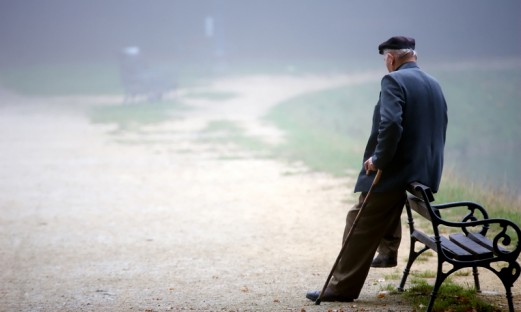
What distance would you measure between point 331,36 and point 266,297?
94.6 ft

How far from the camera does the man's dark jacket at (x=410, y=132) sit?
Answer: 373cm

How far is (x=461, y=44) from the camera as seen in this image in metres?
32.3

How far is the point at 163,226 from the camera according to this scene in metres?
7.41

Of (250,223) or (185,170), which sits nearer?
(250,223)

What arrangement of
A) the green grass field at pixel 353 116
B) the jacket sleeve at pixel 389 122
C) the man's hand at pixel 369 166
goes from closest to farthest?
the jacket sleeve at pixel 389 122 < the man's hand at pixel 369 166 < the green grass field at pixel 353 116

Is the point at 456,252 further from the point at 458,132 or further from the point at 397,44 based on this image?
the point at 458,132

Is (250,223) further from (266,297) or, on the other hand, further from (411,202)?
(411,202)

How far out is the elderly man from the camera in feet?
12.3

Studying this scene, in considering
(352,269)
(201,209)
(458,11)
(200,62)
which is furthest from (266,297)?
(458,11)

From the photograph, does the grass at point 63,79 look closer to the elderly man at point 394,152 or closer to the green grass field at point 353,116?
the green grass field at point 353,116

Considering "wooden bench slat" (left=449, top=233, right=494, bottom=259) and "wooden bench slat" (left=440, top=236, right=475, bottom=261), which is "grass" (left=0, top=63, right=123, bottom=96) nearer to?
"wooden bench slat" (left=449, top=233, right=494, bottom=259)

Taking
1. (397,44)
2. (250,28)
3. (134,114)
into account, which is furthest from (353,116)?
(397,44)

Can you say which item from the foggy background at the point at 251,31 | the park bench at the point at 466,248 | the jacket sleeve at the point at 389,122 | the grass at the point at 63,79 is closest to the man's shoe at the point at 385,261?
the park bench at the point at 466,248

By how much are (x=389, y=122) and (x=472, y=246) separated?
862mm
